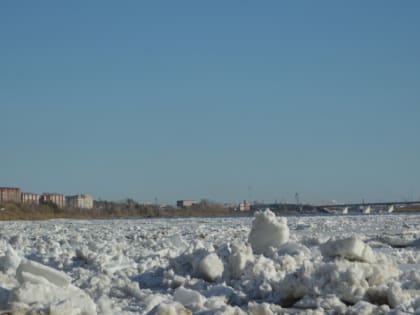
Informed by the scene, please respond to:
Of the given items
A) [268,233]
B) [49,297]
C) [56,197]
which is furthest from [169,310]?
[56,197]

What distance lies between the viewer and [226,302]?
613 centimetres

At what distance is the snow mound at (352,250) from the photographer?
701cm

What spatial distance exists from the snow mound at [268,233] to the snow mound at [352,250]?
1.35m

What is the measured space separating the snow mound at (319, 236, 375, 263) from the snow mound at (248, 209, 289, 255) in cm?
135

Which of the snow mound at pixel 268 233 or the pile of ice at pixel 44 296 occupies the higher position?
the snow mound at pixel 268 233

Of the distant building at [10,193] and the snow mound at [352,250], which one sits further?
the distant building at [10,193]

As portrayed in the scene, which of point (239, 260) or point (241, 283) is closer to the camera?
point (241, 283)

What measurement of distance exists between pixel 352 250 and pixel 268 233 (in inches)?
72.8

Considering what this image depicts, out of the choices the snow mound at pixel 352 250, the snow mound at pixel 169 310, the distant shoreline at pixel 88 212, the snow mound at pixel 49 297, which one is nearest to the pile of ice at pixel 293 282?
the snow mound at pixel 352 250

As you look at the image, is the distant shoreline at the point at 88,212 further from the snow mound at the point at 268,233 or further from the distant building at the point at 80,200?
the snow mound at the point at 268,233

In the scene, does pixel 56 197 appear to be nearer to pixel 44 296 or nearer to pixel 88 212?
pixel 88 212

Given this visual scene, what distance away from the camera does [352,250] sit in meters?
A: 7.06

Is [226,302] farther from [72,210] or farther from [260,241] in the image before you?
[72,210]

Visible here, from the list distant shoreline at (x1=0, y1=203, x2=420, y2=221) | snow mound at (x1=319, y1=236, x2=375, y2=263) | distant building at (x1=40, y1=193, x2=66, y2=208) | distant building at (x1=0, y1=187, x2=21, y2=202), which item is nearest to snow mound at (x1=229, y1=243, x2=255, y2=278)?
snow mound at (x1=319, y1=236, x2=375, y2=263)
